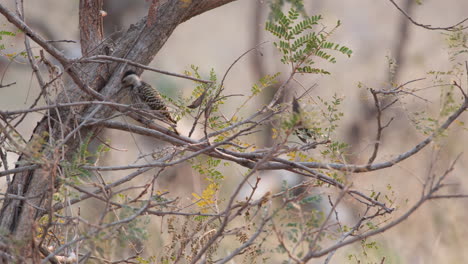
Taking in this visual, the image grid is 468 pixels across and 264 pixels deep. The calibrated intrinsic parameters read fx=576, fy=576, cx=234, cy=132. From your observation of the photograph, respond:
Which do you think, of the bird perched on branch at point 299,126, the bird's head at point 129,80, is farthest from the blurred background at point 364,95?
the bird's head at point 129,80

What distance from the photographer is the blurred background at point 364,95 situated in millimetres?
3293

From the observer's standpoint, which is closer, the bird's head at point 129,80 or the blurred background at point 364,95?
the bird's head at point 129,80

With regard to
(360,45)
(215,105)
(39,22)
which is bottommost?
(215,105)

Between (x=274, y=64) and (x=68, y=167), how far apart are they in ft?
24.7

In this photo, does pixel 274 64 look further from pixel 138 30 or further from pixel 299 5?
pixel 299 5

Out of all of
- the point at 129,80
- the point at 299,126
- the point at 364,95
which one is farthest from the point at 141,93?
the point at 299,126

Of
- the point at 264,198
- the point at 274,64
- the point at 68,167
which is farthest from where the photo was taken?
the point at 274,64

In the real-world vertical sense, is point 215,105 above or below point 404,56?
below

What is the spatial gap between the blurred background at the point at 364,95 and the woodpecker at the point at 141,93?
0.31 metres

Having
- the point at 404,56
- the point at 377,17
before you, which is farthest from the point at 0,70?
the point at 377,17

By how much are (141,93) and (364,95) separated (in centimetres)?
101

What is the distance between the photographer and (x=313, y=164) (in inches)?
89.2

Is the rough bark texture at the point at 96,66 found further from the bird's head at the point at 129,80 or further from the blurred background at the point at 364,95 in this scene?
the blurred background at the point at 364,95

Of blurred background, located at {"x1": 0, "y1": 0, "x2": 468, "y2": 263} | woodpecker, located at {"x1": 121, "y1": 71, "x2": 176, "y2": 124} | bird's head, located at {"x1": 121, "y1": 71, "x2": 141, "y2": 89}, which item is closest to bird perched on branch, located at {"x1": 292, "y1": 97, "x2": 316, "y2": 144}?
blurred background, located at {"x1": 0, "y1": 0, "x2": 468, "y2": 263}
